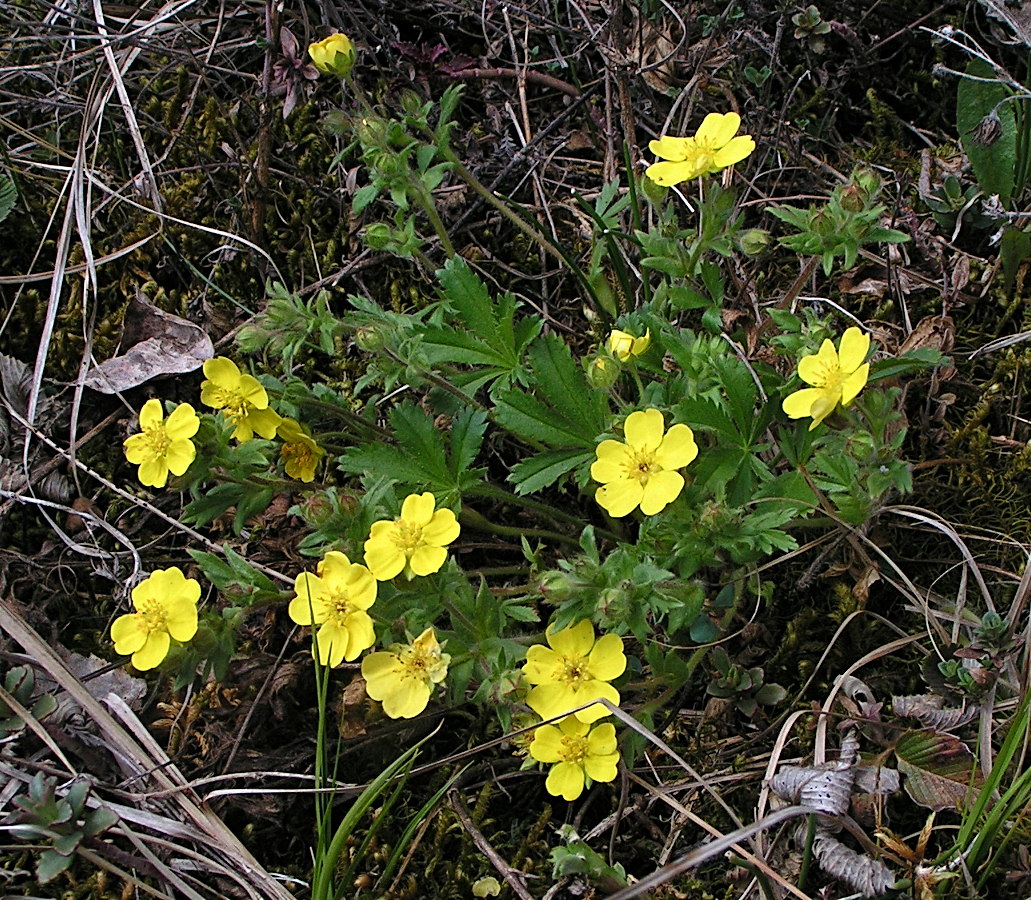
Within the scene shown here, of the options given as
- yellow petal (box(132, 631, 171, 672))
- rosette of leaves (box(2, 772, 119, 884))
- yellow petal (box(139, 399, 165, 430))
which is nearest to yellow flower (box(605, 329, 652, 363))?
yellow petal (box(139, 399, 165, 430))

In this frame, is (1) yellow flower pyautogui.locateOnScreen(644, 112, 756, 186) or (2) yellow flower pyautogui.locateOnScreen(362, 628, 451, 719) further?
(1) yellow flower pyautogui.locateOnScreen(644, 112, 756, 186)

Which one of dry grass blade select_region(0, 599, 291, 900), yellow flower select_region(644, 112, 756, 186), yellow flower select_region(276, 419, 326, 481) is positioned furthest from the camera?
yellow flower select_region(276, 419, 326, 481)

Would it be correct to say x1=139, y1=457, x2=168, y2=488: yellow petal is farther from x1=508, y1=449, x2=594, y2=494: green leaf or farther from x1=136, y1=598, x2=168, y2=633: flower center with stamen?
x1=508, y1=449, x2=594, y2=494: green leaf

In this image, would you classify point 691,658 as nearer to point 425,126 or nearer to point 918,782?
point 918,782

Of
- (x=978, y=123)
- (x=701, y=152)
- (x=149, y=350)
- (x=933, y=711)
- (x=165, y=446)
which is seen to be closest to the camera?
(x=933, y=711)

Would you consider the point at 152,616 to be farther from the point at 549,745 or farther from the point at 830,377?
the point at 830,377

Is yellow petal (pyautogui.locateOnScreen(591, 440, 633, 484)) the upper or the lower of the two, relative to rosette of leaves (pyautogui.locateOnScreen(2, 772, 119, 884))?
upper

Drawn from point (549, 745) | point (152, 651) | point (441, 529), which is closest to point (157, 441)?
point (152, 651)
